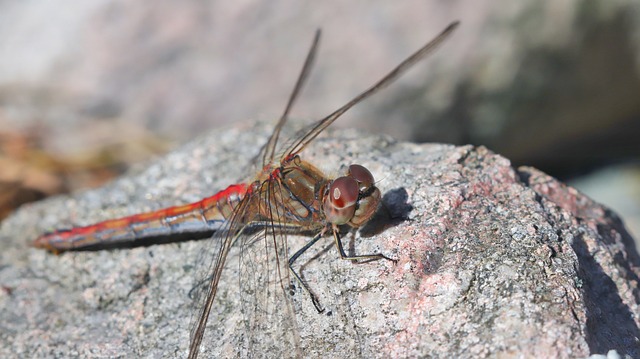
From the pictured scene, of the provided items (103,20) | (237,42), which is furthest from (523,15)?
(103,20)

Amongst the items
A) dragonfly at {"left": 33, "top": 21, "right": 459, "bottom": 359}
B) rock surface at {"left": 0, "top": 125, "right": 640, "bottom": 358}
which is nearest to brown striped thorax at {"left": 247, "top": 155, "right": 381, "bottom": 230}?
dragonfly at {"left": 33, "top": 21, "right": 459, "bottom": 359}

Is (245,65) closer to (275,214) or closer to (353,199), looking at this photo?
(275,214)

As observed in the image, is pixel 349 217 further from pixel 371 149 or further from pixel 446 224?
pixel 371 149

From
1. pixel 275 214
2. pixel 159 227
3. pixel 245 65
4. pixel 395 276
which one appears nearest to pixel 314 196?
pixel 275 214

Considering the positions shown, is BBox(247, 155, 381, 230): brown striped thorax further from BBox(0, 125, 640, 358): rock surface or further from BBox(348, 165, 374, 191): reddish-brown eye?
BBox(0, 125, 640, 358): rock surface

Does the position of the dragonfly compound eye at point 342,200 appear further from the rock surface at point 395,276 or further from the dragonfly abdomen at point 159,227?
the dragonfly abdomen at point 159,227
